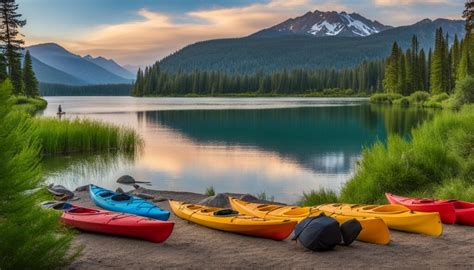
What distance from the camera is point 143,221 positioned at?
10438 mm

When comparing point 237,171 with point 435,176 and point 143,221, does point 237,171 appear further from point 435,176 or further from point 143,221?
point 143,221

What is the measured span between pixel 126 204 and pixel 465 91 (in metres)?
47.3

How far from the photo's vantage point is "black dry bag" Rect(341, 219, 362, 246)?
9.84m

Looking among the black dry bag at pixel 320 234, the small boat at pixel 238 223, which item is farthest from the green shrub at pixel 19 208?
the black dry bag at pixel 320 234

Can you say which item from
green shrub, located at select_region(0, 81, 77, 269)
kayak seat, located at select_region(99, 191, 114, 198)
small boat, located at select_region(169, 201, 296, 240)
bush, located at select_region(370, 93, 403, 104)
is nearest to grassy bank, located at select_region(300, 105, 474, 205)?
small boat, located at select_region(169, 201, 296, 240)

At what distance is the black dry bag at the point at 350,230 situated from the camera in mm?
9836

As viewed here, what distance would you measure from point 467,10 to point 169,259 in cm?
5366

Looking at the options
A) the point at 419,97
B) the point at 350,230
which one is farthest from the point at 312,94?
the point at 350,230

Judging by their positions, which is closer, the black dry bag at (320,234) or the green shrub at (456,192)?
the black dry bag at (320,234)

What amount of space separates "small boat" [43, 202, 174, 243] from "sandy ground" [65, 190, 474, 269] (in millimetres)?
139

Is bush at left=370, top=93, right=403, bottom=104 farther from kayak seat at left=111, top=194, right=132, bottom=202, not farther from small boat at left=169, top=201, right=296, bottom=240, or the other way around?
small boat at left=169, top=201, right=296, bottom=240

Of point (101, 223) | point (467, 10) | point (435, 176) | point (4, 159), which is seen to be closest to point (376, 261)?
point (101, 223)

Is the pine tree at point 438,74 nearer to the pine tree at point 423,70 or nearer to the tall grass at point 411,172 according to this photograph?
the pine tree at point 423,70

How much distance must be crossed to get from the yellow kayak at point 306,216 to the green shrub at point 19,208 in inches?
190
